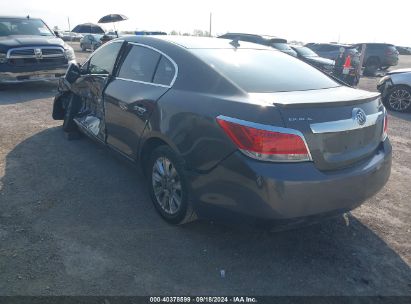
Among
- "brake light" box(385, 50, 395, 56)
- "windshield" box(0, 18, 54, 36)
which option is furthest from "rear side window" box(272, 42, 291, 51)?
"windshield" box(0, 18, 54, 36)

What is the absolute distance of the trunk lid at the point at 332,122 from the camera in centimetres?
261

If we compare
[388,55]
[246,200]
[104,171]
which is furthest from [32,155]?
[388,55]

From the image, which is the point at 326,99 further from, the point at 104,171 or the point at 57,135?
the point at 57,135

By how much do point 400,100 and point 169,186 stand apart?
311 inches

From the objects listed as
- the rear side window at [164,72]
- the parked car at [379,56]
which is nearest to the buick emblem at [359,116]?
the rear side window at [164,72]

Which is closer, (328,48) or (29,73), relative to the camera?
(29,73)

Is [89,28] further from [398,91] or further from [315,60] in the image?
[398,91]

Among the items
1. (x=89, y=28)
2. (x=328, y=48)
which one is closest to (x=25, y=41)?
(x=328, y=48)

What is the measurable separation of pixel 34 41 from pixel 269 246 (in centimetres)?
873

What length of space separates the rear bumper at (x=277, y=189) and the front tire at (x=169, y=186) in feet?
0.71

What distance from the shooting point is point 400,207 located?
3.98 m

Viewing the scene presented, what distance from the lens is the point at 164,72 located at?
3.55 metres

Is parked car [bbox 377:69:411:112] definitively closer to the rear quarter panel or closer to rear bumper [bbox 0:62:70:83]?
the rear quarter panel

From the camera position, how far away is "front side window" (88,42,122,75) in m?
4.48
